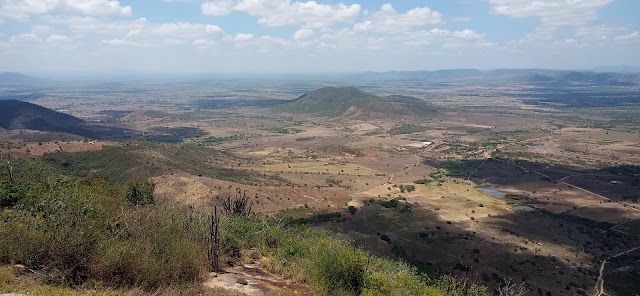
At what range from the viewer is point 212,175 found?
7319cm

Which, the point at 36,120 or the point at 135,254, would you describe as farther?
the point at 36,120

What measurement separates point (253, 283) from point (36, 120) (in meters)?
162

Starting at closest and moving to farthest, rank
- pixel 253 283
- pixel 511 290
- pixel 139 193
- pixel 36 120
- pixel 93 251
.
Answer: pixel 93 251, pixel 253 283, pixel 511 290, pixel 139 193, pixel 36 120

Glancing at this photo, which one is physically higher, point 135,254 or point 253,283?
point 135,254

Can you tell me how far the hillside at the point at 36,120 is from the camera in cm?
14000

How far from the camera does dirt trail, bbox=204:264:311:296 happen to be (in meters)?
13.2

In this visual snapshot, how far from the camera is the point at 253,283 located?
14.1 m

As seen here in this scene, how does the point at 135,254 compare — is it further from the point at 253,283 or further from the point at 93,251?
the point at 253,283

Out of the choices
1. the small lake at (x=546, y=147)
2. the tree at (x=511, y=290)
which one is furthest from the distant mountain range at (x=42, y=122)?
the small lake at (x=546, y=147)

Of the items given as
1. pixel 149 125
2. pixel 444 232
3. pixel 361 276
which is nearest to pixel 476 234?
pixel 444 232

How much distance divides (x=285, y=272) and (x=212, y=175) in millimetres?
59632

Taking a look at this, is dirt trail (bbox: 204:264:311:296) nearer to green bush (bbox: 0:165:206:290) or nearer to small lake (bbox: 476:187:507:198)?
green bush (bbox: 0:165:206:290)

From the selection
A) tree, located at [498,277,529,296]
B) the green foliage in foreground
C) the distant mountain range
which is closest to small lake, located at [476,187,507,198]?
tree, located at [498,277,529,296]

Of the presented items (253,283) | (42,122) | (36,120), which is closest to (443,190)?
(253,283)
